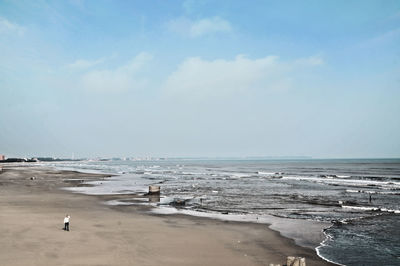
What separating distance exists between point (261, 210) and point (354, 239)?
11.1 meters

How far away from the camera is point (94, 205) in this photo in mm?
31609

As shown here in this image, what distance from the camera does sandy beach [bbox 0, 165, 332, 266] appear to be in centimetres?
1477

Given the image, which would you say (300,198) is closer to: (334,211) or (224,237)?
(334,211)

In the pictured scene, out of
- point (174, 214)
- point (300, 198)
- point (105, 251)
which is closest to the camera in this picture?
point (105, 251)

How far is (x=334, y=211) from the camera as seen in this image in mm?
29625

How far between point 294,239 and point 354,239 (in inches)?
136

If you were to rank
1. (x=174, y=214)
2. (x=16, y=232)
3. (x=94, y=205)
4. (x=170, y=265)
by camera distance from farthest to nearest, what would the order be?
(x=94, y=205) < (x=174, y=214) < (x=16, y=232) < (x=170, y=265)

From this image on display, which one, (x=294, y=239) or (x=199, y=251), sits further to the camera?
(x=294, y=239)

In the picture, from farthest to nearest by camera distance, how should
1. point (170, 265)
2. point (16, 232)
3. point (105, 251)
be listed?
point (16, 232)
point (105, 251)
point (170, 265)

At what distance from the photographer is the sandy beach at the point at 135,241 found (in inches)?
581

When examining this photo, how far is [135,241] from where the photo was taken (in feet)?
58.6

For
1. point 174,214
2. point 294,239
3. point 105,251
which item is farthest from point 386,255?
point 174,214

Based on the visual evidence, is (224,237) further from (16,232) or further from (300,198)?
(300,198)

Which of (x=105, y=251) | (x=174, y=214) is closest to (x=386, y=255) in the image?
(x=105, y=251)
